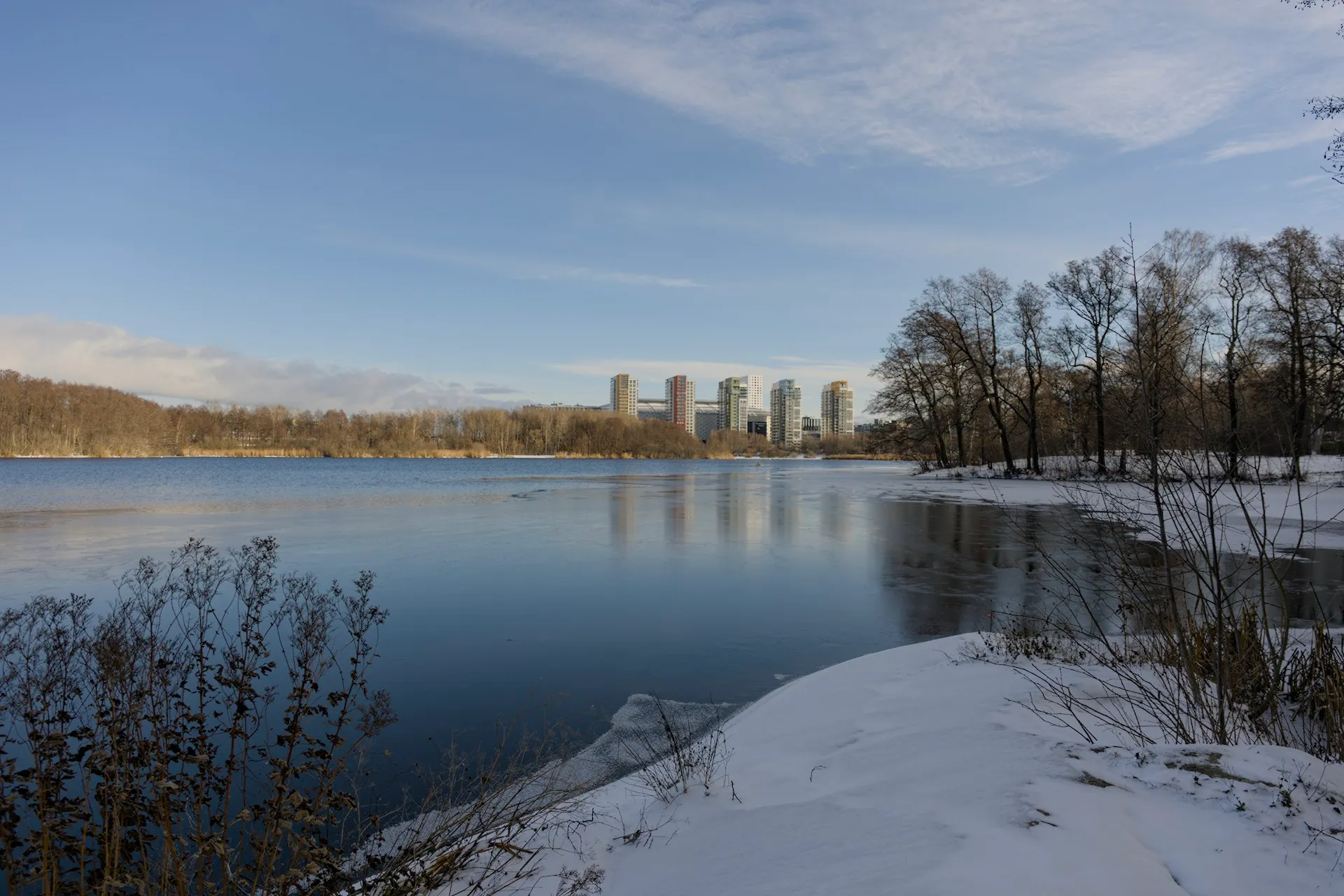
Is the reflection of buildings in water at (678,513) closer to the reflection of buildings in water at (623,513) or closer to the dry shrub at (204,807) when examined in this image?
the reflection of buildings in water at (623,513)

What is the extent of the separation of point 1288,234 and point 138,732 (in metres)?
37.3

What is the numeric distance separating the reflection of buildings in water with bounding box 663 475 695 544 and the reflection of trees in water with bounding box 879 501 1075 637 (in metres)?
5.06

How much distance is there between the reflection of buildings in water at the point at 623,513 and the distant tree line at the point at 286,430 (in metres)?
86.3

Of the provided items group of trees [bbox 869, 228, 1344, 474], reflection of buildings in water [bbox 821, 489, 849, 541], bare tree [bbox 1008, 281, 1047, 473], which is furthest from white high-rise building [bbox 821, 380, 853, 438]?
reflection of buildings in water [bbox 821, 489, 849, 541]

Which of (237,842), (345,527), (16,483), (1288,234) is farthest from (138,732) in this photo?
(16,483)

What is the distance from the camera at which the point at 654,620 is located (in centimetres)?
885

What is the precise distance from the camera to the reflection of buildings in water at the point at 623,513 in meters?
17.2

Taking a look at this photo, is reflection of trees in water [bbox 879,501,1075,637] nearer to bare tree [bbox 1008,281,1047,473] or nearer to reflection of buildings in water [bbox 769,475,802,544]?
reflection of buildings in water [bbox 769,475,802,544]

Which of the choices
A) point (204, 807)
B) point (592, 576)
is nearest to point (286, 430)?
point (592, 576)

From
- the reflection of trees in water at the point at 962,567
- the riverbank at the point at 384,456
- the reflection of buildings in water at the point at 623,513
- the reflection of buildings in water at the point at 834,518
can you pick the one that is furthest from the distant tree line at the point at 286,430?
the reflection of trees in water at the point at 962,567

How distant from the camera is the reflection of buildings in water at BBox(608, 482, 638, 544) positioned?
17234 millimetres

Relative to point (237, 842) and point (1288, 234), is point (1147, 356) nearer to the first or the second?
point (237, 842)

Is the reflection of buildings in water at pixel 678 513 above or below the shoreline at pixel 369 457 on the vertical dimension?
below

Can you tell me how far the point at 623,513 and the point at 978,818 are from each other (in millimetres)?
20074
